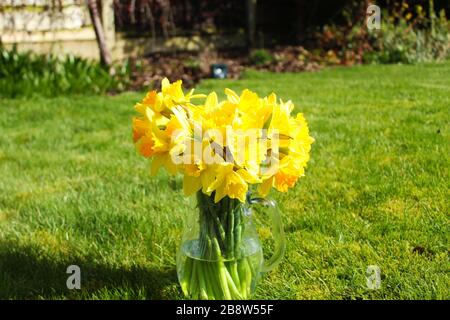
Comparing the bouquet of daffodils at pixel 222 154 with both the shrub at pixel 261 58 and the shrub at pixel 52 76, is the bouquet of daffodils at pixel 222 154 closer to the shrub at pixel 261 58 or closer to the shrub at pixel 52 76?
the shrub at pixel 52 76

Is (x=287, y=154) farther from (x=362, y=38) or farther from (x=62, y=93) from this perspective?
(x=362, y=38)

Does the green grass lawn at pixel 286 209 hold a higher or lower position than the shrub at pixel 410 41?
lower

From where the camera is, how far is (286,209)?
10.4 ft

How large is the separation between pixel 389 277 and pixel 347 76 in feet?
17.5

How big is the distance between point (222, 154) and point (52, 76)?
530cm

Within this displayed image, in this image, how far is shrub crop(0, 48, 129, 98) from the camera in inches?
260

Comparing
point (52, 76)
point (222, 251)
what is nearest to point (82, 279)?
point (222, 251)

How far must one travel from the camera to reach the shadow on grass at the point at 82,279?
2.41 metres

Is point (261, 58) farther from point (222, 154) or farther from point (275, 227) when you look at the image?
point (222, 154)

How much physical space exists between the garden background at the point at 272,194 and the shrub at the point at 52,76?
18mm

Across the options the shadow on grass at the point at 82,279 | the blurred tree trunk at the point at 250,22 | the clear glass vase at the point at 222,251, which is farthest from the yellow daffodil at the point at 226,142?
the blurred tree trunk at the point at 250,22

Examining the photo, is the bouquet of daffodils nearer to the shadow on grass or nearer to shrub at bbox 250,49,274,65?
the shadow on grass

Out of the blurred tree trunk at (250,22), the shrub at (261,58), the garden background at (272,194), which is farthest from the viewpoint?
the blurred tree trunk at (250,22)

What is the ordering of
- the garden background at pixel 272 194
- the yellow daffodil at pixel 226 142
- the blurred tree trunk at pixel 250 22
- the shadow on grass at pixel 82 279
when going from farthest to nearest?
1. the blurred tree trunk at pixel 250 22
2. the garden background at pixel 272 194
3. the shadow on grass at pixel 82 279
4. the yellow daffodil at pixel 226 142
